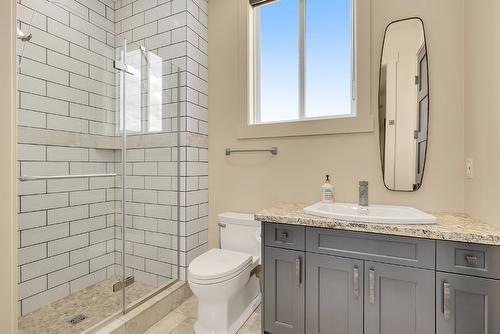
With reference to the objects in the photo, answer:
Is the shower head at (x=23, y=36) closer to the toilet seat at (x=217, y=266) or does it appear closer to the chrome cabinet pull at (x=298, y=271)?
the toilet seat at (x=217, y=266)

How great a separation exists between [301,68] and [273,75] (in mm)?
262

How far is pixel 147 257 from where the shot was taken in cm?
222

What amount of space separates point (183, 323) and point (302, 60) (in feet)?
7.37

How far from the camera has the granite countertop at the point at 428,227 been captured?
1159 millimetres

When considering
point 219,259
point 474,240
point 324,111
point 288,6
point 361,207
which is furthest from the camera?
point 288,6

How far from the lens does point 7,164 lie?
966mm

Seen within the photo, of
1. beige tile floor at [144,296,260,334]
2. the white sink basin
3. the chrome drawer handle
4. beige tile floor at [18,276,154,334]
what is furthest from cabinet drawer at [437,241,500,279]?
beige tile floor at [18,276,154,334]

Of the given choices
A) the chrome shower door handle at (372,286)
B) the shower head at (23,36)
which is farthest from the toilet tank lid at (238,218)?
the shower head at (23,36)

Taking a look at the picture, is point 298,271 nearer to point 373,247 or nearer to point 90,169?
point 373,247

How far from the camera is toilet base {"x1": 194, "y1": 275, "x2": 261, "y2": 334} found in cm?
170

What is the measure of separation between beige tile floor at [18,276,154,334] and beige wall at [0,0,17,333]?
33.2 inches

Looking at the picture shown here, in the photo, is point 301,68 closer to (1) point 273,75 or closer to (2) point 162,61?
(1) point 273,75

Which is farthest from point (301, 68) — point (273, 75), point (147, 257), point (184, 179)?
point (147, 257)

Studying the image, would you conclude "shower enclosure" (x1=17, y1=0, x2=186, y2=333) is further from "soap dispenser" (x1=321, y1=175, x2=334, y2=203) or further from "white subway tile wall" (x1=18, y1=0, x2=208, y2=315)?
"soap dispenser" (x1=321, y1=175, x2=334, y2=203)
